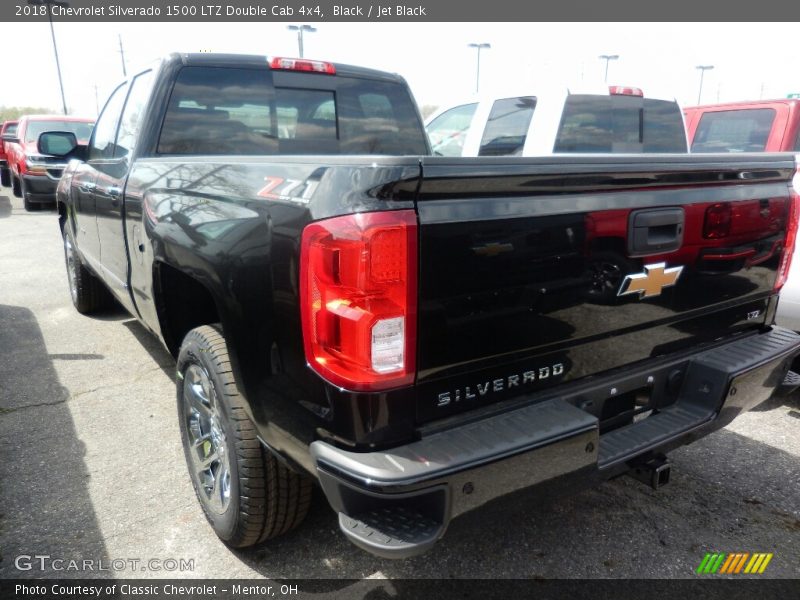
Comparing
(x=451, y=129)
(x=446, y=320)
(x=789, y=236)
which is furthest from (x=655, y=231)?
(x=451, y=129)

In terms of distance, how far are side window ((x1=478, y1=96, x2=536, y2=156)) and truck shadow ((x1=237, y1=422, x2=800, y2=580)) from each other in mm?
4063

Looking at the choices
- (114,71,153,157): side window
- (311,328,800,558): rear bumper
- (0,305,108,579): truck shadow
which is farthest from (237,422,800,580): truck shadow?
(114,71,153,157): side window

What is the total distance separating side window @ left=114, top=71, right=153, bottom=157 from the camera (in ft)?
11.2

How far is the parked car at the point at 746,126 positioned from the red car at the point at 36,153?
399 inches

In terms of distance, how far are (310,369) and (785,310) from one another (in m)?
3.10

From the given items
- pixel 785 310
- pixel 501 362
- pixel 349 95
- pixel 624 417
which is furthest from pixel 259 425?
pixel 785 310

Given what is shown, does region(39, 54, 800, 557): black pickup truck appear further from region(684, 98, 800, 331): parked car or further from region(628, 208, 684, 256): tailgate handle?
region(684, 98, 800, 331): parked car

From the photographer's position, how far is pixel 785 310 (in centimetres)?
361

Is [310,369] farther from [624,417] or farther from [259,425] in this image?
[624,417]

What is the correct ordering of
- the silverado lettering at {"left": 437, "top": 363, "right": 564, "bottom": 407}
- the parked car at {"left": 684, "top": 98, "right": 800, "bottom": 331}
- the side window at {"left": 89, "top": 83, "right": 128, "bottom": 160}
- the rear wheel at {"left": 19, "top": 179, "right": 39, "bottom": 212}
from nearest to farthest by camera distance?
the silverado lettering at {"left": 437, "top": 363, "right": 564, "bottom": 407}
the side window at {"left": 89, "top": 83, "right": 128, "bottom": 160}
the parked car at {"left": 684, "top": 98, "right": 800, "bottom": 331}
the rear wheel at {"left": 19, "top": 179, "right": 39, "bottom": 212}

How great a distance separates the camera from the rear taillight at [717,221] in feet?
7.49

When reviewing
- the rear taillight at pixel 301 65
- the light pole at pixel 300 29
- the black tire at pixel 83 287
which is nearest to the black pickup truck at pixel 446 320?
the rear taillight at pixel 301 65

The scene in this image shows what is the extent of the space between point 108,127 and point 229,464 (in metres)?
2.94

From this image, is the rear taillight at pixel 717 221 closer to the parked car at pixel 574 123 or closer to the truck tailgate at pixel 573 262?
the truck tailgate at pixel 573 262
